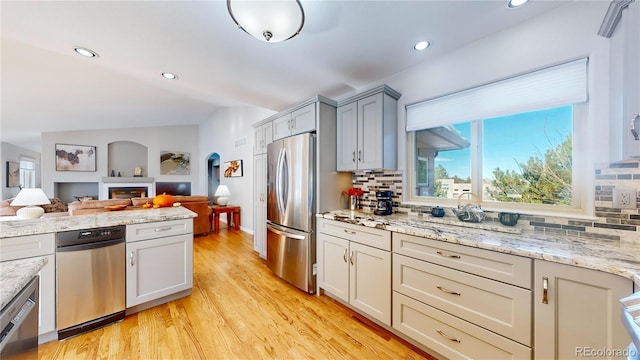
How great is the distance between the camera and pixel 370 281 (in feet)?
6.05

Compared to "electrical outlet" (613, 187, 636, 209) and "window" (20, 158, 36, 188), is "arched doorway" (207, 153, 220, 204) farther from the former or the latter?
"electrical outlet" (613, 187, 636, 209)

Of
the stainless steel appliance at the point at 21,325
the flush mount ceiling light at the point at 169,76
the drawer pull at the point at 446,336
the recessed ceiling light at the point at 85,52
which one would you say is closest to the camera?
the stainless steel appliance at the point at 21,325

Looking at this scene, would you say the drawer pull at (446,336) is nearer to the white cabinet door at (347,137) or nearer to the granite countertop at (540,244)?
the granite countertop at (540,244)

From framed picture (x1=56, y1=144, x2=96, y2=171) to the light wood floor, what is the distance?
25.4ft

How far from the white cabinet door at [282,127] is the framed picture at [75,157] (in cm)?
782

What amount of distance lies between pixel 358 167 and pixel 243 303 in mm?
1804

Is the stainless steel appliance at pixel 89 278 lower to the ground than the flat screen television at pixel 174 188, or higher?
lower

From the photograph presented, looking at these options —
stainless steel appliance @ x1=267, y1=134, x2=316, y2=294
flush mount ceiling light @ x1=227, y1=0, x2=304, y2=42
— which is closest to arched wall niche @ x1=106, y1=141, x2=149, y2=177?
stainless steel appliance @ x1=267, y1=134, x2=316, y2=294

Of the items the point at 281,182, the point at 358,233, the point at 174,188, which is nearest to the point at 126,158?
the point at 174,188

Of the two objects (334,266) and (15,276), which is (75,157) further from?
(334,266)

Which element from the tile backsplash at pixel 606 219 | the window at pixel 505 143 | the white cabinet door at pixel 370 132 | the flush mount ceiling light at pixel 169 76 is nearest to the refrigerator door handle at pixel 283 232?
the white cabinet door at pixel 370 132

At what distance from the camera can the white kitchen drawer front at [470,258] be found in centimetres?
116

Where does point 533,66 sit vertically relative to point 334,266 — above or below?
above

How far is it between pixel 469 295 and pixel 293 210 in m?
1.72
